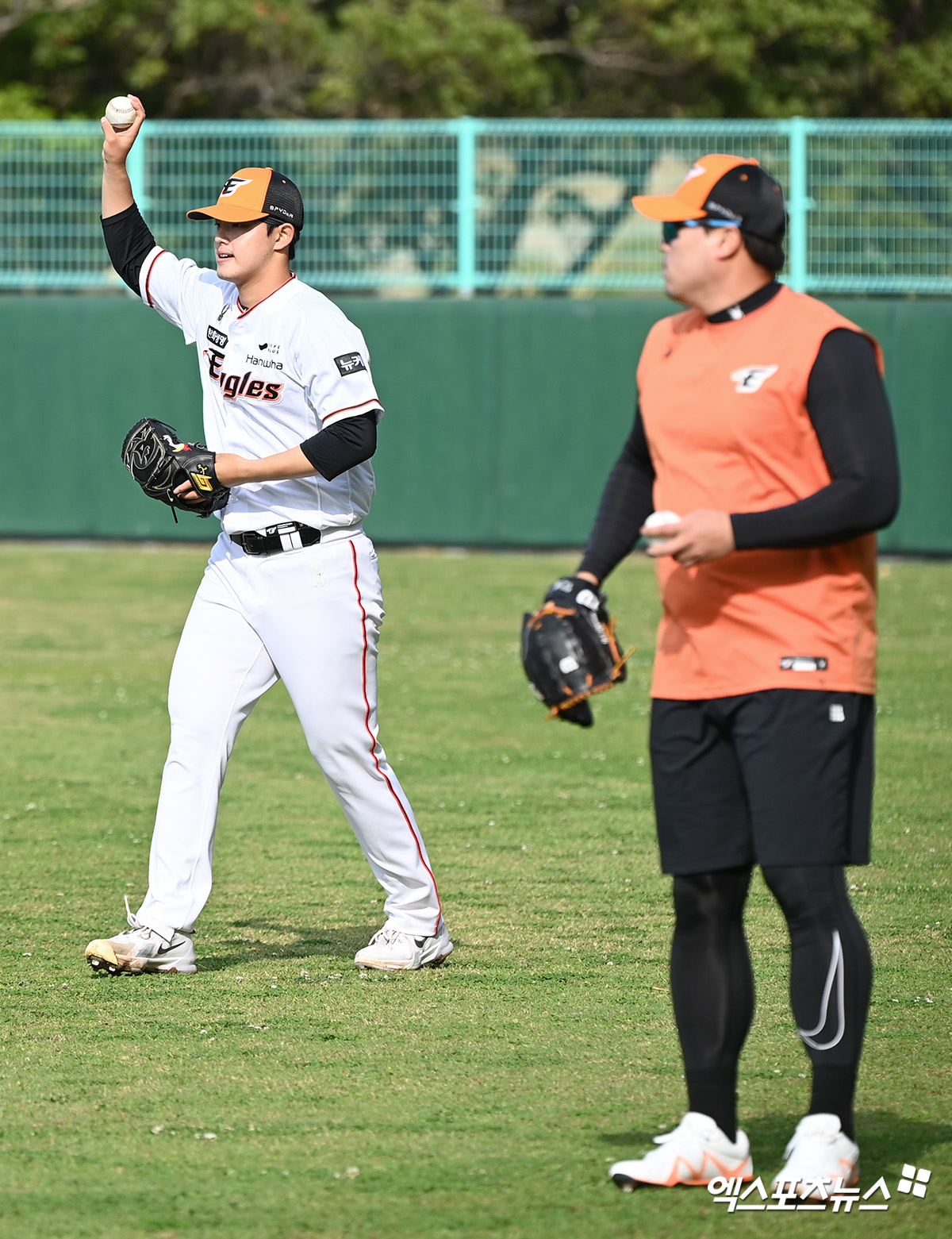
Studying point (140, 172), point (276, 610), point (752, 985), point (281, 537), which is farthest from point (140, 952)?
point (140, 172)

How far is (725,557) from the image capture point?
373cm

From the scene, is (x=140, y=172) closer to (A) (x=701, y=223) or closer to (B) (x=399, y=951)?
(B) (x=399, y=951)

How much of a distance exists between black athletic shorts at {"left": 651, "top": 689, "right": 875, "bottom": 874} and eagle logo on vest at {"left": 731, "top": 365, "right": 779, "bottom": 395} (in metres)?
0.58

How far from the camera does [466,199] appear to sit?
16.9 m

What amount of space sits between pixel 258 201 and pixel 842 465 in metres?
2.37

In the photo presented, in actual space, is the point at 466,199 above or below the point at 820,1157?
above

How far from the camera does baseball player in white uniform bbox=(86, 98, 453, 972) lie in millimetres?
5340

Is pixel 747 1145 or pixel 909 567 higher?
pixel 747 1145

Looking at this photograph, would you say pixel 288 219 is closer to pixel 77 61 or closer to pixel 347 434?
pixel 347 434

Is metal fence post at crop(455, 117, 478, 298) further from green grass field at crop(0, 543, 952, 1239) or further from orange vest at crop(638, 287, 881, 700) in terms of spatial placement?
orange vest at crop(638, 287, 881, 700)

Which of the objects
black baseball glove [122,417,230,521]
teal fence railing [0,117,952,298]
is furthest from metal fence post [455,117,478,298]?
black baseball glove [122,417,230,521]

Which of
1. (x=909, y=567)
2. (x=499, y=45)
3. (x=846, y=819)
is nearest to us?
(x=846, y=819)

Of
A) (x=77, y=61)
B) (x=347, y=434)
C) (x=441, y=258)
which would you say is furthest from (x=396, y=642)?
(x=77, y=61)

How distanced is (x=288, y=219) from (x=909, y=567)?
38.7 feet
